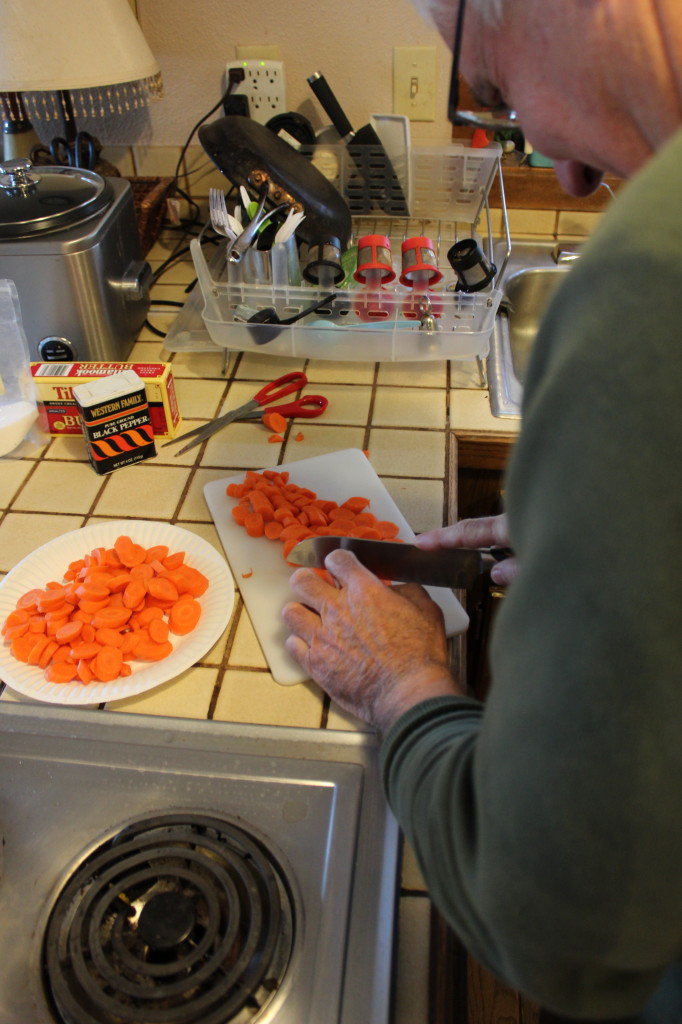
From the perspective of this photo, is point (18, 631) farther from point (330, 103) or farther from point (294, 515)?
point (330, 103)

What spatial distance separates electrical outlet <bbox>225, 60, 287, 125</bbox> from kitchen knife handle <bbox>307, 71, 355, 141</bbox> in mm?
74

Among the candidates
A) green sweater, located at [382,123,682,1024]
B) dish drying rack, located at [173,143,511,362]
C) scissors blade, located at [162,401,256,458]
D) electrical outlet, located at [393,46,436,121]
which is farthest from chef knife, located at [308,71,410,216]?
green sweater, located at [382,123,682,1024]

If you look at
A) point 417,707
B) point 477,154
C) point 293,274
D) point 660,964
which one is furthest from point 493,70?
point 477,154

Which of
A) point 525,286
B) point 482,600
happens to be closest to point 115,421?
point 482,600

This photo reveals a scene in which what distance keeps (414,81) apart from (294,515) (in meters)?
0.99

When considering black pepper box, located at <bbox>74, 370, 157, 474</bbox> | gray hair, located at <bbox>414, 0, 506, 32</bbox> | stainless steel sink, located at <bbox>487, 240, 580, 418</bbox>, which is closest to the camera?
gray hair, located at <bbox>414, 0, 506, 32</bbox>

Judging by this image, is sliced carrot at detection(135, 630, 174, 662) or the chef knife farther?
the chef knife

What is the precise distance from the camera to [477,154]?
1417 mm

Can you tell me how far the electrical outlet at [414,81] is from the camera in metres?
1.44

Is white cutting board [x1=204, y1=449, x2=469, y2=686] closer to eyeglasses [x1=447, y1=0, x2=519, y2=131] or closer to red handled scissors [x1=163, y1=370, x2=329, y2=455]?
red handled scissors [x1=163, y1=370, x2=329, y2=455]

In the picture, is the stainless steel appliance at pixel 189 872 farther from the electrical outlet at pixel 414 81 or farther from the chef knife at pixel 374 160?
the electrical outlet at pixel 414 81

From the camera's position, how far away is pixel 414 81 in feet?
4.83

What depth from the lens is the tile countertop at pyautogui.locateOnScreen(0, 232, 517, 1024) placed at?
787 mm

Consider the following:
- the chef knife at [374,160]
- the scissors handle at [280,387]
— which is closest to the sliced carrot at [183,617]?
the scissors handle at [280,387]
